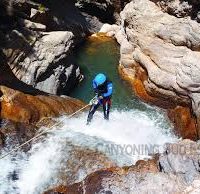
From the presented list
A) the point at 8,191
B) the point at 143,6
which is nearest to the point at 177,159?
the point at 8,191

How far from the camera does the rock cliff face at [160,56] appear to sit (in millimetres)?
17281

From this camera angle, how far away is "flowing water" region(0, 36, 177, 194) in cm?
1194

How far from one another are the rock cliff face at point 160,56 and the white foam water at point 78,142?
1467 millimetres

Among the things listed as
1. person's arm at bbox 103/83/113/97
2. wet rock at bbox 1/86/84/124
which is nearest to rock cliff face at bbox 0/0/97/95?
wet rock at bbox 1/86/84/124

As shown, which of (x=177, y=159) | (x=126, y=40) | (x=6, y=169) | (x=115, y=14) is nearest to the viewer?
(x=177, y=159)

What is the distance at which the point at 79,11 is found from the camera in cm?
2788

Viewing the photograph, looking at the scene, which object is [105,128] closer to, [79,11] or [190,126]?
[190,126]

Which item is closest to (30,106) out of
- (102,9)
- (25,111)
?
(25,111)

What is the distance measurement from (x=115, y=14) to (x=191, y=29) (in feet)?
33.1

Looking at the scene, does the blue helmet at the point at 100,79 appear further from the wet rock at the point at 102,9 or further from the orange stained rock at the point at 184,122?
the wet rock at the point at 102,9

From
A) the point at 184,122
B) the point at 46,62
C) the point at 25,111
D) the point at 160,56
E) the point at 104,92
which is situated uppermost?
the point at 104,92

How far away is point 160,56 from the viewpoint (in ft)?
62.3

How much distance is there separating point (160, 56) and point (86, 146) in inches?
296

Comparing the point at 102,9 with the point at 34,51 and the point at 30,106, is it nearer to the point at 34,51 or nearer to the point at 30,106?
the point at 34,51
